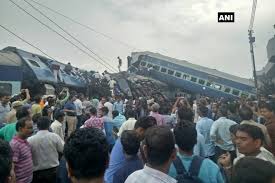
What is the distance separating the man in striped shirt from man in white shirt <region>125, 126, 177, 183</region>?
248 centimetres

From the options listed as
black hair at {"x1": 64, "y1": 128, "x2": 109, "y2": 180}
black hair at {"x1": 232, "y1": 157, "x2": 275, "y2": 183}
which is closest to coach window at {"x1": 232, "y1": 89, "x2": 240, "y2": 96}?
black hair at {"x1": 232, "y1": 157, "x2": 275, "y2": 183}

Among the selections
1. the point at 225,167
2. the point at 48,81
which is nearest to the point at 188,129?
the point at 225,167

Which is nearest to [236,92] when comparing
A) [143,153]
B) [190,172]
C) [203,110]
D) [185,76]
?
[185,76]

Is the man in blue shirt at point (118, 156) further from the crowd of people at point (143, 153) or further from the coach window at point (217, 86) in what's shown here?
the coach window at point (217, 86)

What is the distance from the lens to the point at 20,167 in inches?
195

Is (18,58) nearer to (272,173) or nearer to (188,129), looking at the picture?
(188,129)

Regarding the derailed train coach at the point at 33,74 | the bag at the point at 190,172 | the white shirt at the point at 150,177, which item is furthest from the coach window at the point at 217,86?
the white shirt at the point at 150,177

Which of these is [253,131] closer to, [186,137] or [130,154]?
[186,137]

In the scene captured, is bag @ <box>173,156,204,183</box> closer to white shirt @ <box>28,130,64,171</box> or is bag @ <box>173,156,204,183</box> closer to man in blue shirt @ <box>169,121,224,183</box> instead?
man in blue shirt @ <box>169,121,224,183</box>

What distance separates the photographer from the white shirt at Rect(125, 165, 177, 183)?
2.83m

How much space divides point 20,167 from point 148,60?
28.2m

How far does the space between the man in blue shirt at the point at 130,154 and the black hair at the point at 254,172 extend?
2.03m

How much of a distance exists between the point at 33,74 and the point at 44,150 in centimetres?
1065

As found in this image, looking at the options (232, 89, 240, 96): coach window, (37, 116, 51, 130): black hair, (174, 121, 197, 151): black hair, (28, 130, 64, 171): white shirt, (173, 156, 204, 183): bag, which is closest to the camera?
(173, 156, 204, 183): bag
